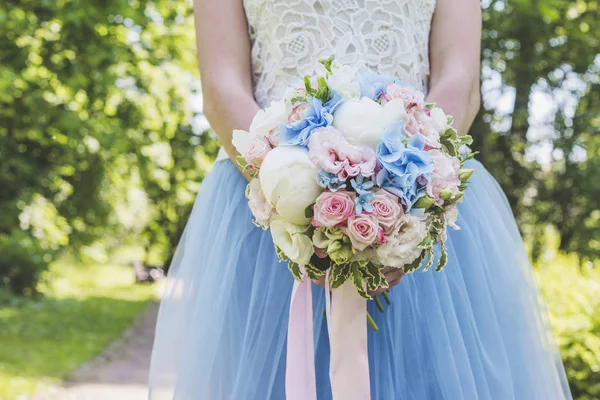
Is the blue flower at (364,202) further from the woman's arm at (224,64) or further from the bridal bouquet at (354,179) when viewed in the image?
the woman's arm at (224,64)

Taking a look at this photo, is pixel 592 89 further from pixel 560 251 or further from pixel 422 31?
pixel 422 31

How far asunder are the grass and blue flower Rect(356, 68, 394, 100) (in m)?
4.84

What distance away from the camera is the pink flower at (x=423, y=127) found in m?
1.40

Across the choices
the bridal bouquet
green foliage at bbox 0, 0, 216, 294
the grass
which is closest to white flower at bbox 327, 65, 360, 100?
the bridal bouquet

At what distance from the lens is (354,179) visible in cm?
135

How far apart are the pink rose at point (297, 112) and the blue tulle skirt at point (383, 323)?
41cm

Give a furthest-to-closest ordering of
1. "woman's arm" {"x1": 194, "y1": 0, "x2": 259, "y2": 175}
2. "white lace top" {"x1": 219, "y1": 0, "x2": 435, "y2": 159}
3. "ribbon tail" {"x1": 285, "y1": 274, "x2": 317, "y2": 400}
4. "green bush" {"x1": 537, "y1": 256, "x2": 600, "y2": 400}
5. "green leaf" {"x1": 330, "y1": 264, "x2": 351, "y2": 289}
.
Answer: "green bush" {"x1": 537, "y1": 256, "x2": 600, "y2": 400}, "white lace top" {"x1": 219, "y1": 0, "x2": 435, "y2": 159}, "woman's arm" {"x1": 194, "y1": 0, "x2": 259, "y2": 175}, "ribbon tail" {"x1": 285, "y1": 274, "x2": 317, "y2": 400}, "green leaf" {"x1": 330, "y1": 264, "x2": 351, "y2": 289}

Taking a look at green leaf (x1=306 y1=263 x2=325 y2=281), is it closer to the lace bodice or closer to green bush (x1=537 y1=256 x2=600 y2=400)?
the lace bodice

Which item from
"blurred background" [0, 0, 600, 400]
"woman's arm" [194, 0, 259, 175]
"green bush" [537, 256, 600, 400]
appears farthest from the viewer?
"blurred background" [0, 0, 600, 400]

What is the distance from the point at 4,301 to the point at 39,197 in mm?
1806

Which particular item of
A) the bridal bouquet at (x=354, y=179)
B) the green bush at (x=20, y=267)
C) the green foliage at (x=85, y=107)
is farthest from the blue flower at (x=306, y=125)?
the green bush at (x=20, y=267)

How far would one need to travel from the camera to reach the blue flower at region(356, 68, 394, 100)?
1.48 m

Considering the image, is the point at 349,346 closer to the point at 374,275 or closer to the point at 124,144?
the point at 374,275

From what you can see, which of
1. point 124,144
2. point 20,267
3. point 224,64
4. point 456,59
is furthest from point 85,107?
point 456,59
